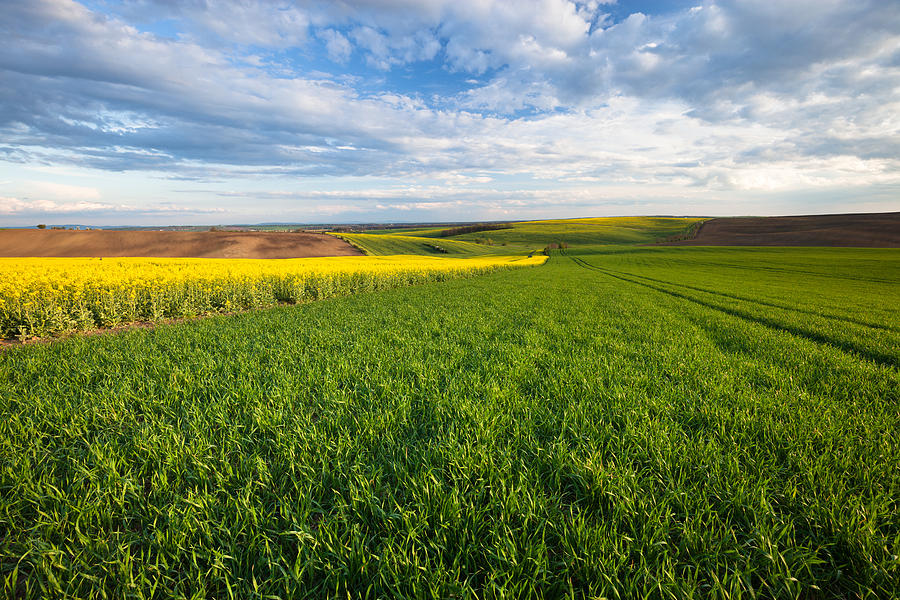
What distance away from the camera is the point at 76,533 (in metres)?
2.38

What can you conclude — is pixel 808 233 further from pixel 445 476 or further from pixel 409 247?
pixel 445 476

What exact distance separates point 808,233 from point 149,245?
400 feet

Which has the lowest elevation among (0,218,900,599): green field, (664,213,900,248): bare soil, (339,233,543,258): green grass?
(0,218,900,599): green field

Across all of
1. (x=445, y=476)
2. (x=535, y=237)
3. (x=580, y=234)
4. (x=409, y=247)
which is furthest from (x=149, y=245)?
(x=580, y=234)

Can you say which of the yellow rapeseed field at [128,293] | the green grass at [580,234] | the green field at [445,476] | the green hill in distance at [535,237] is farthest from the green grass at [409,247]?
the green field at [445,476]

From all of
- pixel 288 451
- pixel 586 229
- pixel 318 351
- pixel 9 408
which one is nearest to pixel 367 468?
pixel 288 451

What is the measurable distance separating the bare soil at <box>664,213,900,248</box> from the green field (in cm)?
8994

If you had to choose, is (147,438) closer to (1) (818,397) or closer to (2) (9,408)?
(2) (9,408)

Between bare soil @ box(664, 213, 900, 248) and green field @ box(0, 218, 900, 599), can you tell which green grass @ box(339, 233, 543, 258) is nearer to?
bare soil @ box(664, 213, 900, 248)

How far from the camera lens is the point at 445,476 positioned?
3.00 metres

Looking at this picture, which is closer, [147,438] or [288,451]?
[288,451]

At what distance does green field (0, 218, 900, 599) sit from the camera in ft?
6.80

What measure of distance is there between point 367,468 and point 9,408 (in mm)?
5180

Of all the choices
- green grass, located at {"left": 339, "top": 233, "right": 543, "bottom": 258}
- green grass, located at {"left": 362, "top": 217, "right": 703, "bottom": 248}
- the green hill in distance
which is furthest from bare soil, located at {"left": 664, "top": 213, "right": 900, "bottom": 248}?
green grass, located at {"left": 339, "top": 233, "right": 543, "bottom": 258}
